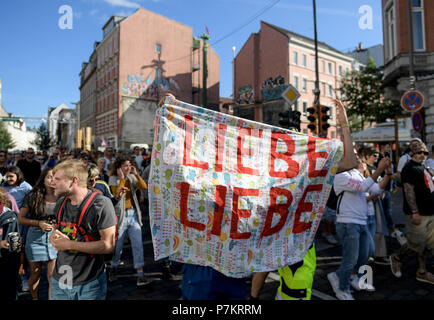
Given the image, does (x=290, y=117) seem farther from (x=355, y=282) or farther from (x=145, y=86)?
(x=145, y=86)

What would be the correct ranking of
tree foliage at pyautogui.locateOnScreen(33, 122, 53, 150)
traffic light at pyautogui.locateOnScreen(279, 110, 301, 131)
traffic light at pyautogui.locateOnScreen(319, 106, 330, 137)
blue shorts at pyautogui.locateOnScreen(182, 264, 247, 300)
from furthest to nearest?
tree foliage at pyautogui.locateOnScreen(33, 122, 53, 150), traffic light at pyautogui.locateOnScreen(319, 106, 330, 137), traffic light at pyautogui.locateOnScreen(279, 110, 301, 131), blue shorts at pyautogui.locateOnScreen(182, 264, 247, 300)

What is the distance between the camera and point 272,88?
3972cm

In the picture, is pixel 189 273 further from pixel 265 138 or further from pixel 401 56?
pixel 401 56

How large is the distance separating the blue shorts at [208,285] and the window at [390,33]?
17261mm

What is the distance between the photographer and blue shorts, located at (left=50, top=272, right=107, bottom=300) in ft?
8.43

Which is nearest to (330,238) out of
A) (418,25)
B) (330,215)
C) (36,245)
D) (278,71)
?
(330,215)

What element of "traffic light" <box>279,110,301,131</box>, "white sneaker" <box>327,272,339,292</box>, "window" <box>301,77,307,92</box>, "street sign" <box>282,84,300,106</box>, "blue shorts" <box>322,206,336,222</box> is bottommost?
"white sneaker" <box>327,272,339,292</box>

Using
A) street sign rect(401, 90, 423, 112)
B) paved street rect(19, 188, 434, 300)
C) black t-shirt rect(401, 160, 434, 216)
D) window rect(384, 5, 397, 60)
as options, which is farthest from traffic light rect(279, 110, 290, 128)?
window rect(384, 5, 397, 60)

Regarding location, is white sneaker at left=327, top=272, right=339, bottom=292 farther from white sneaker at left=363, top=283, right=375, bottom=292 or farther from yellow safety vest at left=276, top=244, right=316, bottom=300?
yellow safety vest at left=276, top=244, right=316, bottom=300

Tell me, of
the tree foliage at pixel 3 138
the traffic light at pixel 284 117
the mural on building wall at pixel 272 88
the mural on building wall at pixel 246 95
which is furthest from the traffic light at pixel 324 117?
the tree foliage at pixel 3 138

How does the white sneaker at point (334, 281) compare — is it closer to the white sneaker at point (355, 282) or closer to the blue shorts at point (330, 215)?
the white sneaker at point (355, 282)

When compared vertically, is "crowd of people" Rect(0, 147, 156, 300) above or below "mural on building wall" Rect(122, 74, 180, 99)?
below

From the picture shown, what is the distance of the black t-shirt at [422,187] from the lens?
15.1 ft
